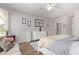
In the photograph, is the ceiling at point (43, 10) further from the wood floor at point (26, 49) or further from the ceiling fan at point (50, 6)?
the wood floor at point (26, 49)

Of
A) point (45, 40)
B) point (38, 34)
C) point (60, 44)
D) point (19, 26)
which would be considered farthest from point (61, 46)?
point (19, 26)

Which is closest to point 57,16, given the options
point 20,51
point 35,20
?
point 35,20

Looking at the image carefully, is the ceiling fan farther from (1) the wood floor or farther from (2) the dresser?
(1) the wood floor

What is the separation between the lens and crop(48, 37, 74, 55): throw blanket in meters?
1.88

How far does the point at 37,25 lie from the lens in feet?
6.54

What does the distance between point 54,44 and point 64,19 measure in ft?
1.22

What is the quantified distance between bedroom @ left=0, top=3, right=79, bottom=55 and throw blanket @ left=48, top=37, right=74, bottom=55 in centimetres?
1

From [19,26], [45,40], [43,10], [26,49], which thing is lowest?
[26,49]

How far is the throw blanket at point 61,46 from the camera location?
188 cm

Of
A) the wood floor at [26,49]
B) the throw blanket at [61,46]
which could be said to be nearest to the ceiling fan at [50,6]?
the throw blanket at [61,46]

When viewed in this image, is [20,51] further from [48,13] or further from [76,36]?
[76,36]

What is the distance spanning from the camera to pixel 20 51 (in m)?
1.92

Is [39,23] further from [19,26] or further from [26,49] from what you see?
[26,49]

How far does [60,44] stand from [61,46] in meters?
0.03
